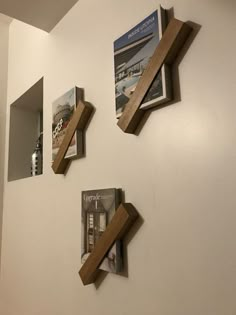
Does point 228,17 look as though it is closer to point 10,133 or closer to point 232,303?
point 232,303

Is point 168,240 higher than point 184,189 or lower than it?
lower

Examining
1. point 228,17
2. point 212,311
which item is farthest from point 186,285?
point 228,17

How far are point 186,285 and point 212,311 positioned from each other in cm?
8

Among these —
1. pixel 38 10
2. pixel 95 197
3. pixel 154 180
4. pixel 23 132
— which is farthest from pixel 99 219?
pixel 23 132

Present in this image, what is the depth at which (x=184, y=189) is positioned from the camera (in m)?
0.66

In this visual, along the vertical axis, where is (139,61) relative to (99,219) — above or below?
above

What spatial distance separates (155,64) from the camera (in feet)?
2.35

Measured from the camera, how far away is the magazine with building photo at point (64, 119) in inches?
40.3

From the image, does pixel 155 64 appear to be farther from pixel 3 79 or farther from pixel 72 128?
pixel 3 79

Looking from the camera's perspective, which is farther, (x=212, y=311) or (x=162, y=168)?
(x=162, y=168)

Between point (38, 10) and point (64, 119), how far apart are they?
1.69 feet

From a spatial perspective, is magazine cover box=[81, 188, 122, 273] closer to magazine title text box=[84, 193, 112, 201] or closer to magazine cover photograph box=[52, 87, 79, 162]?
magazine title text box=[84, 193, 112, 201]

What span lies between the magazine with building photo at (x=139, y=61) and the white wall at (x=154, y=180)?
1.7 inches

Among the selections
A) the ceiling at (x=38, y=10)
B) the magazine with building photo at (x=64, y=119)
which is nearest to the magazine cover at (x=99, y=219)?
the magazine with building photo at (x=64, y=119)
